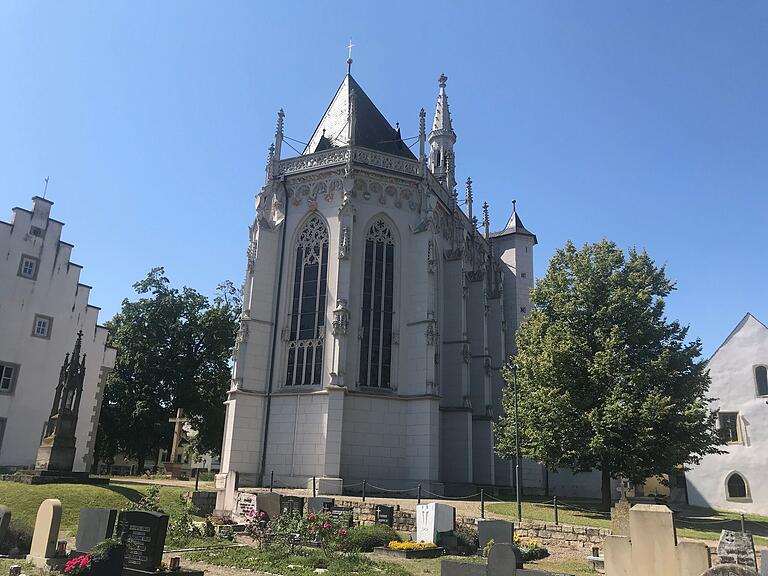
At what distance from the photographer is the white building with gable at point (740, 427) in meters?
30.2

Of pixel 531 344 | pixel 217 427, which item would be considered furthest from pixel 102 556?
pixel 217 427

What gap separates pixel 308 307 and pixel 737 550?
20610mm

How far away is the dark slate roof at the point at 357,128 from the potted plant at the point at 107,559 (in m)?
24.4

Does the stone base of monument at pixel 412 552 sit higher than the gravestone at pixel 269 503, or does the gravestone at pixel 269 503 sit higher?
the gravestone at pixel 269 503

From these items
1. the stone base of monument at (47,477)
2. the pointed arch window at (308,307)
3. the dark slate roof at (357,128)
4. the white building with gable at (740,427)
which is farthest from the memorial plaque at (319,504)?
the white building with gable at (740,427)

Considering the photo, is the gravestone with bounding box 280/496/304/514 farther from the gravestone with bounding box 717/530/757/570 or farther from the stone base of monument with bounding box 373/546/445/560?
the gravestone with bounding box 717/530/757/570

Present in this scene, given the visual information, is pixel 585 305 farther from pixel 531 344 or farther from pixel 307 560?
pixel 307 560

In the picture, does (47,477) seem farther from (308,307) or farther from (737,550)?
(737,550)

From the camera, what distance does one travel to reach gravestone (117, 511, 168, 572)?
1104cm

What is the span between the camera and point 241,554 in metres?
14.3

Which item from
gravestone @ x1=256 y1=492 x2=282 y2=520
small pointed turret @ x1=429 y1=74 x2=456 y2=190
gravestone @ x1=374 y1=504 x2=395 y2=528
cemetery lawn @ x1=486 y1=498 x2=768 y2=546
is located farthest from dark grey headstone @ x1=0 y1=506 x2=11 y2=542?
small pointed turret @ x1=429 y1=74 x2=456 y2=190

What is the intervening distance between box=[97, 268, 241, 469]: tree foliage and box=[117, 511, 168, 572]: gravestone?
3035cm

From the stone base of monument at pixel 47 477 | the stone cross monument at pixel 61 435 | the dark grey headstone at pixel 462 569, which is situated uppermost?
the stone cross monument at pixel 61 435

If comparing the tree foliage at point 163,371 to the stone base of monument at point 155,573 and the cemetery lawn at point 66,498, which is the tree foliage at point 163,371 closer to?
the cemetery lawn at point 66,498
